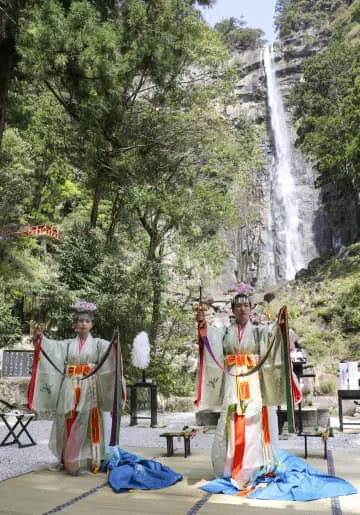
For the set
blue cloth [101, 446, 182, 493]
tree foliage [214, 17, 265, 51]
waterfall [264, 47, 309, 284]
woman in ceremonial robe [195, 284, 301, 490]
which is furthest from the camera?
tree foliage [214, 17, 265, 51]

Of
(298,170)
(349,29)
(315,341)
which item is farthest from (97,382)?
(349,29)

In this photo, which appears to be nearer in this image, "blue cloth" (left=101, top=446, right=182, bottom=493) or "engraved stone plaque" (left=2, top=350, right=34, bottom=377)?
"blue cloth" (left=101, top=446, right=182, bottom=493)

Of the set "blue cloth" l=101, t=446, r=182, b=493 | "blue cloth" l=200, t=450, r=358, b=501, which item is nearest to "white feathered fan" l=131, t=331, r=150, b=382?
"blue cloth" l=101, t=446, r=182, b=493

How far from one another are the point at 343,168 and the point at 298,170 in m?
8.03

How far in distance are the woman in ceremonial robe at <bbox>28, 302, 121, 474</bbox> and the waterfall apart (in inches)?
857

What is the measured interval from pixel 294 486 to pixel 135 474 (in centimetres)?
128

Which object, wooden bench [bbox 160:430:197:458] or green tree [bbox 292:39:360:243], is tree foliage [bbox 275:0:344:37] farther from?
wooden bench [bbox 160:430:197:458]

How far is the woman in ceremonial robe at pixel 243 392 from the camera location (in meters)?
3.94

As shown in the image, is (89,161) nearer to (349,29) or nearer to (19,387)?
(19,387)

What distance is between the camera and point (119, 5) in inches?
278

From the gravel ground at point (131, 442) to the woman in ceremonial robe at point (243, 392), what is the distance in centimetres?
171

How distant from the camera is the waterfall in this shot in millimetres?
26094

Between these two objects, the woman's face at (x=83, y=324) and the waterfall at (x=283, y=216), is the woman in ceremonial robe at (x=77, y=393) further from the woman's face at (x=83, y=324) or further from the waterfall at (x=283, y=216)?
the waterfall at (x=283, y=216)

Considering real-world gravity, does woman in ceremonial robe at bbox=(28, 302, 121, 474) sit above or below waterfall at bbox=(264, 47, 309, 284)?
below
